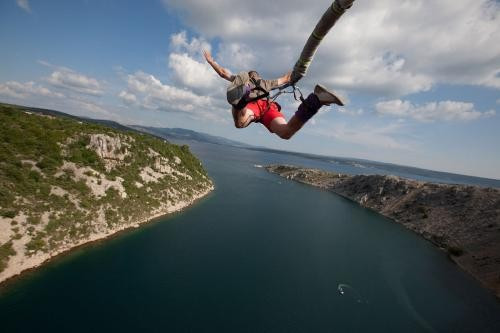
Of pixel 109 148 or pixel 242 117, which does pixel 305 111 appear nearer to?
pixel 242 117

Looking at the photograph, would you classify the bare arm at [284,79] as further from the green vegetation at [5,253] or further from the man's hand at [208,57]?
the green vegetation at [5,253]

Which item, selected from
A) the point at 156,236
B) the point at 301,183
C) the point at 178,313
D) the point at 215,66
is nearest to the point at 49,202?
the point at 156,236

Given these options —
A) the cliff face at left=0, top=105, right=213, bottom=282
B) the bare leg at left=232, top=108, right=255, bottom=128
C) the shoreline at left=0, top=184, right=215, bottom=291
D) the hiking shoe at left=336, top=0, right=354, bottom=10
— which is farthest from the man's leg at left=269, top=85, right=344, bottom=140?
the cliff face at left=0, top=105, right=213, bottom=282

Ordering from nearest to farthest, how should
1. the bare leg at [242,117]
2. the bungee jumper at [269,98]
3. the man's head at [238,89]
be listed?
the bungee jumper at [269,98] → the man's head at [238,89] → the bare leg at [242,117]

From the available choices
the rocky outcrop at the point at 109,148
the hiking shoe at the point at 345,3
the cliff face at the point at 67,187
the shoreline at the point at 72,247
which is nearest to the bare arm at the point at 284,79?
the hiking shoe at the point at 345,3

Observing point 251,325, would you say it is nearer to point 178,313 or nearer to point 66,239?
point 178,313

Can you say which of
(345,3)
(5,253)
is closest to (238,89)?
(345,3)
